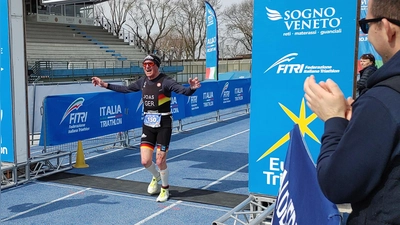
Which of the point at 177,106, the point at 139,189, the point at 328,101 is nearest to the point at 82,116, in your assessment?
the point at 139,189

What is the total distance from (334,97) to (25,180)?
6.90m

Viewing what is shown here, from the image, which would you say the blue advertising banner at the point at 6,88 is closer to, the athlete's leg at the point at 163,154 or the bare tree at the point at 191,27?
the athlete's leg at the point at 163,154

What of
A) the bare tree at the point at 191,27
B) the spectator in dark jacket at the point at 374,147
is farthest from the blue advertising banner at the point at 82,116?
the bare tree at the point at 191,27

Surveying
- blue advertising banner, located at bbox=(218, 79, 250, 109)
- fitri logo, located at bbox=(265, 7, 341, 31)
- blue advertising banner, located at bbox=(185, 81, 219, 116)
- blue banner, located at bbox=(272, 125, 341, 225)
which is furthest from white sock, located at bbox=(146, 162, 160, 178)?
blue advertising banner, located at bbox=(218, 79, 250, 109)

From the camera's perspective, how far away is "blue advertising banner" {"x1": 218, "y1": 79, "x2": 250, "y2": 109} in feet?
51.2

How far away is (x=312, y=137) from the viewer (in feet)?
14.3

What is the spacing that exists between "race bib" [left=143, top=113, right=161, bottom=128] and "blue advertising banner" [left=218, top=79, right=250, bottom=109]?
910 centimetres

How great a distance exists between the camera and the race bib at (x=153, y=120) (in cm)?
630

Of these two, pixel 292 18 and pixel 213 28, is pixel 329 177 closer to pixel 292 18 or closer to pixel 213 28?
pixel 292 18

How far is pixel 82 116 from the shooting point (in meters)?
8.64

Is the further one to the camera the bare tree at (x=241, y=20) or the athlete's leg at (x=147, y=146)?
the bare tree at (x=241, y=20)

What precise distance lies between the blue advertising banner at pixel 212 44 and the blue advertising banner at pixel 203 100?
1.46m

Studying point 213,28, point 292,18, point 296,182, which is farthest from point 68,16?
point 296,182

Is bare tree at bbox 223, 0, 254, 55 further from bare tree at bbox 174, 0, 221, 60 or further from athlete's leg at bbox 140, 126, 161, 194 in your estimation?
athlete's leg at bbox 140, 126, 161, 194
